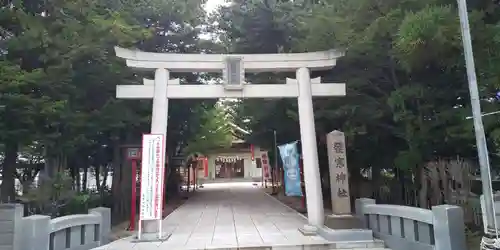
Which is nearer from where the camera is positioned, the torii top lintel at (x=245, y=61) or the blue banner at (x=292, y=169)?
the torii top lintel at (x=245, y=61)

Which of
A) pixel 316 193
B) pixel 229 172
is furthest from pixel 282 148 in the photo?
pixel 229 172

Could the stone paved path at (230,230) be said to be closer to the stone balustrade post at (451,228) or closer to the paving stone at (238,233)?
the paving stone at (238,233)

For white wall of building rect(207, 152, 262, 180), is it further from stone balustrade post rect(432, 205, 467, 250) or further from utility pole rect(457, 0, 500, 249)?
utility pole rect(457, 0, 500, 249)

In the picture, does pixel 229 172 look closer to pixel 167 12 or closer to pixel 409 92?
pixel 167 12

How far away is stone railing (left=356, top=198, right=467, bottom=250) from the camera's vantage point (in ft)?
20.5

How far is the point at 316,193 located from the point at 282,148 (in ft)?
8.60

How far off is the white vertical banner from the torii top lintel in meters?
2.14

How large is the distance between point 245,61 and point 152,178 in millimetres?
3848

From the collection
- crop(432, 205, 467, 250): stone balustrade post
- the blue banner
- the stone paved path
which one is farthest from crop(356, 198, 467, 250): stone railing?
the blue banner

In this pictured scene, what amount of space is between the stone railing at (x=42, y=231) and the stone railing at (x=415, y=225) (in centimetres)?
627

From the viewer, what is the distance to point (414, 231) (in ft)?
23.9

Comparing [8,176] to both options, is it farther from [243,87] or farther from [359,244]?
[359,244]

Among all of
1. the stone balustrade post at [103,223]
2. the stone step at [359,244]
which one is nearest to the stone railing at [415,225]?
the stone step at [359,244]

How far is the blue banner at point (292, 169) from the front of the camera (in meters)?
10.9
